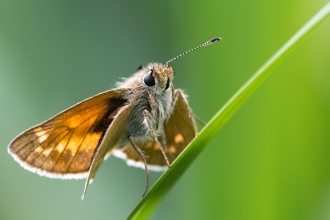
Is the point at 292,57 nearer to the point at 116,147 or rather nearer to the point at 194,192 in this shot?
the point at 194,192

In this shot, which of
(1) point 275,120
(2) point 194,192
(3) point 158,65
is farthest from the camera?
(3) point 158,65

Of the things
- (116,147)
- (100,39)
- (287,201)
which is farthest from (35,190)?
(287,201)

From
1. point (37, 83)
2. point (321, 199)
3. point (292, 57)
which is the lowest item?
point (321, 199)

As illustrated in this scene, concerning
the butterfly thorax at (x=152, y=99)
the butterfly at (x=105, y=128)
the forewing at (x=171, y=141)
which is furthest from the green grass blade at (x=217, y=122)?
the forewing at (x=171, y=141)

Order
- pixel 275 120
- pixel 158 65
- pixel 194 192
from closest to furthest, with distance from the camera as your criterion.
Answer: pixel 275 120, pixel 194 192, pixel 158 65

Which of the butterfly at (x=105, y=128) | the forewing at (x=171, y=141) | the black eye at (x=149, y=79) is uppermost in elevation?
the black eye at (x=149, y=79)

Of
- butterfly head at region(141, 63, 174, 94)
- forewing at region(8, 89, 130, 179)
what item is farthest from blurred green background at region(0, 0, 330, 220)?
forewing at region(8, 89, 130, 179)

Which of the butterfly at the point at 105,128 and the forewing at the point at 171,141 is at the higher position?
the butterfly at the point at 105,128

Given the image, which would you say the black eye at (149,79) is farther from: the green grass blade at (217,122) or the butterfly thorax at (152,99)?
the green grass blade at (217,122)
